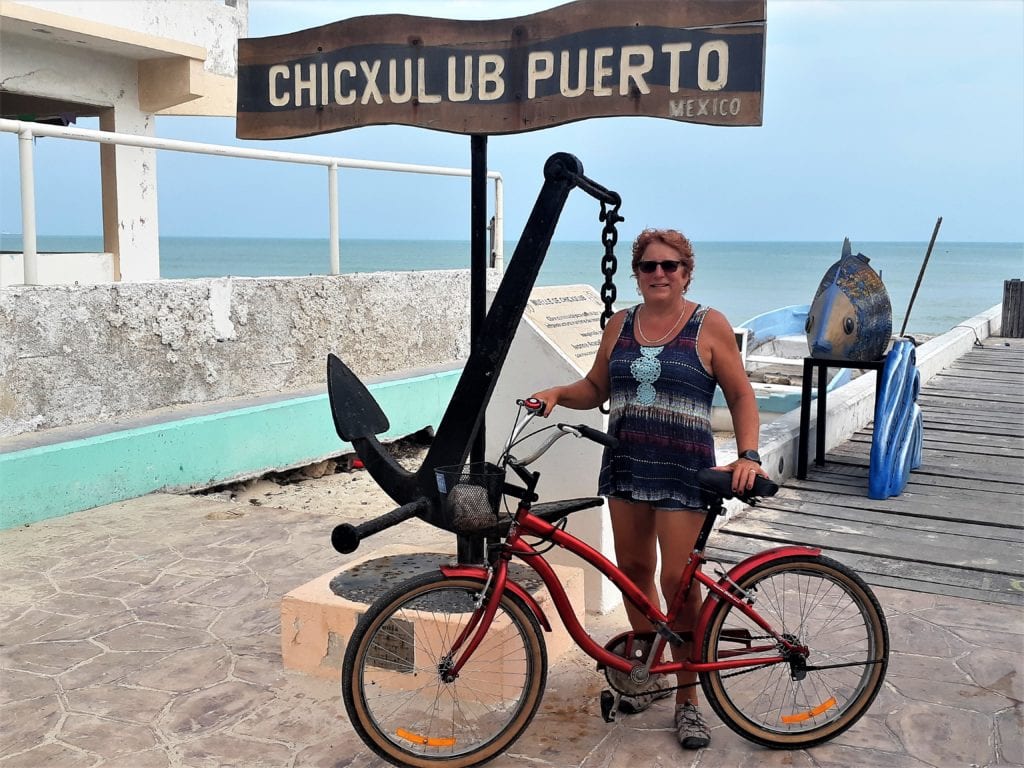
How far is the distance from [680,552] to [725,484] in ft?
1.20

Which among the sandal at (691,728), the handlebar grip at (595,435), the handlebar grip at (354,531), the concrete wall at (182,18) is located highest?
the concrete wall at (182,18)

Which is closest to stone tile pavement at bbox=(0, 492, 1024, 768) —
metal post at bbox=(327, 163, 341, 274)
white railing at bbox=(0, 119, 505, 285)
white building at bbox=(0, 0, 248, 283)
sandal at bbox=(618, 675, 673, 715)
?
sandal at bbox=(618, 675, 673, 715)

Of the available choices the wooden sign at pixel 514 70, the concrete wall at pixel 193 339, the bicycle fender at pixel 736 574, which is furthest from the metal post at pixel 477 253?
the concrete wall at pixel 193 339

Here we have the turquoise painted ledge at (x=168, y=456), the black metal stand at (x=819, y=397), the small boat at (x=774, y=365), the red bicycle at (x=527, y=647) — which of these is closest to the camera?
the red bicycle at (x=527, y=647)

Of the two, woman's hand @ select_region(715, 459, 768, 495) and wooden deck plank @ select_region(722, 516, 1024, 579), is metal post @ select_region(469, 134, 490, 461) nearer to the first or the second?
woman's hand @ select_region(715, 459, 768, 495)

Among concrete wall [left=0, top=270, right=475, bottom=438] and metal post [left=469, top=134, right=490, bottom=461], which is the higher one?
metal post [left=469, top=134, right=490, bottom=461]

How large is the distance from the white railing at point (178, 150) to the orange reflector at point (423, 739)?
4.02m

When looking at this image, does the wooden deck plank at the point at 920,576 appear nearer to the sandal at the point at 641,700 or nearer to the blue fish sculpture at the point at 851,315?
the sandal at the point at 641,700

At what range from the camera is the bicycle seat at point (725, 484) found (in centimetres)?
289

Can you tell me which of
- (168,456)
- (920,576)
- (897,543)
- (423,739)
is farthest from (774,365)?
(423,739)

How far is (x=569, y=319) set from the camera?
15.1 feet

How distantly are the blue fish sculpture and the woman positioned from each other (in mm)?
3255

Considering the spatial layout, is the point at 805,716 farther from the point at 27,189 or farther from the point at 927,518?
the point at 27,189

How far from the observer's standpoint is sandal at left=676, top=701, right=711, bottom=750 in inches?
124
